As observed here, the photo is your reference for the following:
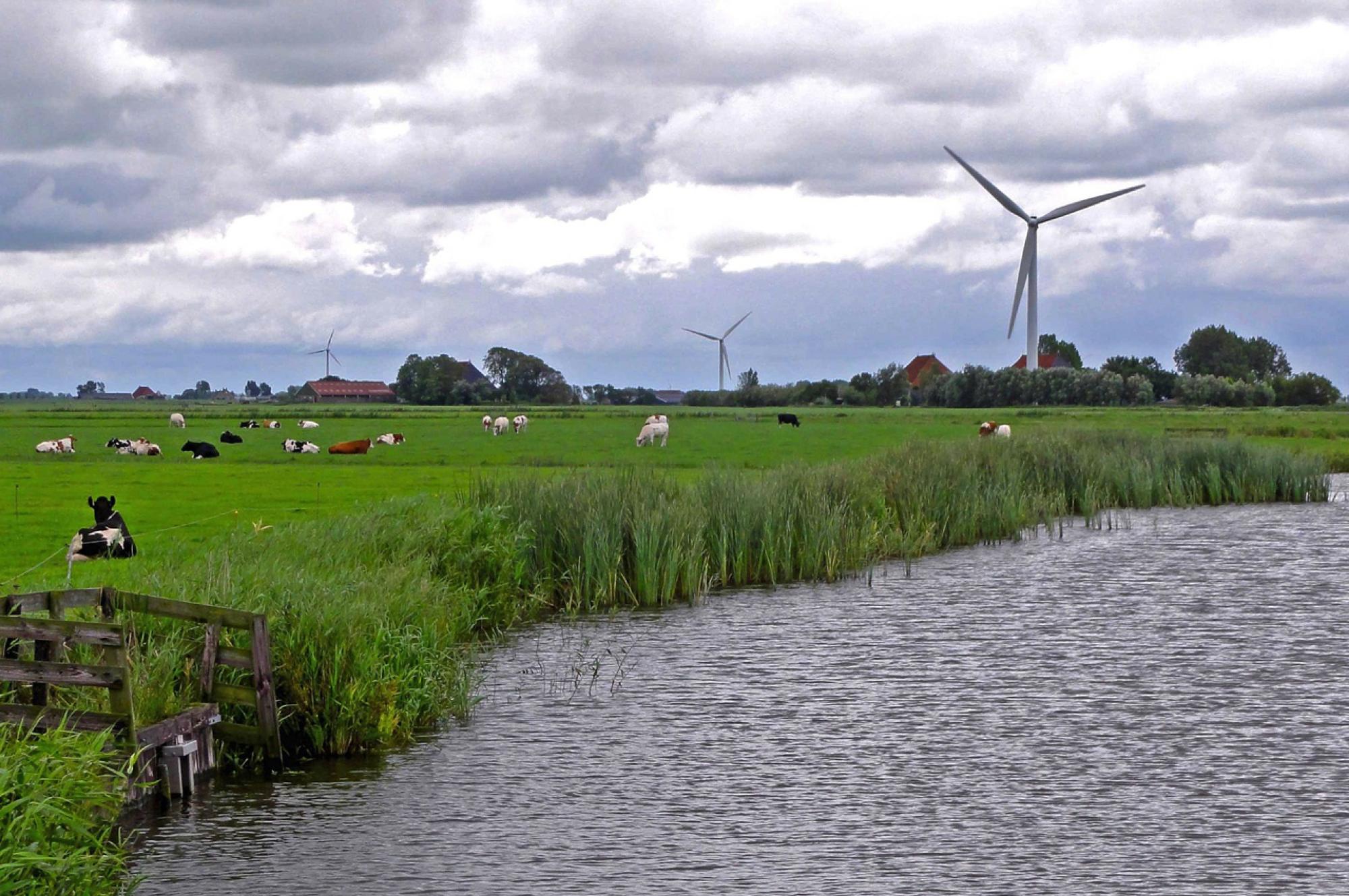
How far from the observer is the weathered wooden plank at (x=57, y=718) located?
11289 millimetres

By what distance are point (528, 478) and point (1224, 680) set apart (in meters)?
13.7

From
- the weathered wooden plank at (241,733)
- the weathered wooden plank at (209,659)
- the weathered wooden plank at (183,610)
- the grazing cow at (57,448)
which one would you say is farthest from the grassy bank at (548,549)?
the grazing cow at (57,448)

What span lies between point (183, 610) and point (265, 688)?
44.1 inches

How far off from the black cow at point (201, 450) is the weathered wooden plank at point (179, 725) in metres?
49.0

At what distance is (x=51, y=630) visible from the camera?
1129 cm

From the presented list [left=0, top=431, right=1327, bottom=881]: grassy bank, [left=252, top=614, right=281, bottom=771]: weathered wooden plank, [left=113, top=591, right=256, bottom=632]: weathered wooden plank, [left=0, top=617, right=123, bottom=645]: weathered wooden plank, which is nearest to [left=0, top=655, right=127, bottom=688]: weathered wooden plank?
[left=0, top=617, right=123, bottom=645]: weathered wooden plank

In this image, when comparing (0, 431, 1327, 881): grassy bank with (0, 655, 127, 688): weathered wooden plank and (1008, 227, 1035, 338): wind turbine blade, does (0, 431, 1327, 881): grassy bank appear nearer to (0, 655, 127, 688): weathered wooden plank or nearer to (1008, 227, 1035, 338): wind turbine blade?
(0, 655, 127, 688): weathered wooden plank

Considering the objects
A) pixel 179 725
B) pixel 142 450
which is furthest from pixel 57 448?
pixel 179 725

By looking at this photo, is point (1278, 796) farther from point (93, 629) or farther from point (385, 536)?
point (385, 536)

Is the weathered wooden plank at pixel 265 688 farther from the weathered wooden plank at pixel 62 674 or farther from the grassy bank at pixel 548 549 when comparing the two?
the weathered wooden plank at pixel 62 674

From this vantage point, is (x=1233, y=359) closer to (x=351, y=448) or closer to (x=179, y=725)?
(x=351, y=448)

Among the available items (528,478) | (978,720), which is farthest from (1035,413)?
(978,720)

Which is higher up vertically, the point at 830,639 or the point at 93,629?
the point at 93,629

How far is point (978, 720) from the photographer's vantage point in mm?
16281
